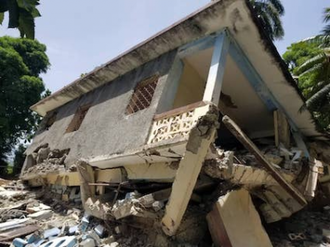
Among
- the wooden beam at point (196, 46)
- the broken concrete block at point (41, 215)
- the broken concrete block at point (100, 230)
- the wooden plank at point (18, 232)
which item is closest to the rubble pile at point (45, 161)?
the broken concrete block at point (41, 215)

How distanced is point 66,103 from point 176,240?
6942mm

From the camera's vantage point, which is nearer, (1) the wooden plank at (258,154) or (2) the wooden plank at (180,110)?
(1) the wooden plank at (258,154)

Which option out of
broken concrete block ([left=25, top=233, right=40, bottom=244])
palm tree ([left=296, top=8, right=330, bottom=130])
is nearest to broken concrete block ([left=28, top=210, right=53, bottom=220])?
broken concrete block ([left=25, top=233, right=40, bottom=244])

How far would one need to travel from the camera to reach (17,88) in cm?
1638

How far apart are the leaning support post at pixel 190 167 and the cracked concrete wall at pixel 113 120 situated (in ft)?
3.88

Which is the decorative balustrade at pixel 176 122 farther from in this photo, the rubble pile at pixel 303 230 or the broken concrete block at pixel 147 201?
the rubble pile at pixel 303 230

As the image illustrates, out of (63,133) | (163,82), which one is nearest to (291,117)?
(163,82)

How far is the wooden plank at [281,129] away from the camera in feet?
21.1

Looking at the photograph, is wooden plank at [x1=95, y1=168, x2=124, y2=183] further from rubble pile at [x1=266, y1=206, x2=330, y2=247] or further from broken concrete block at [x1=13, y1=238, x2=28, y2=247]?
rubble pile at [x1=266, y1=206, x2=330, y2=247]

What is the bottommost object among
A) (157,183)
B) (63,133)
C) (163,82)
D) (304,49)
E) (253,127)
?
(157,183)

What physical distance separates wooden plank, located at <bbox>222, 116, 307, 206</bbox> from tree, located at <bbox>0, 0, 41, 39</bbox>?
107 inches

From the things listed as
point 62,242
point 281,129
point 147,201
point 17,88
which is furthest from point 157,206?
point 17,88

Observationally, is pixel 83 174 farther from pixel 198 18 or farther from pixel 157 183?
pixel 198 18

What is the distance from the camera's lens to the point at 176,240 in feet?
13.9
